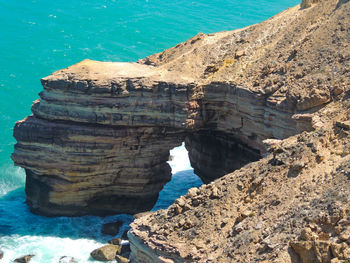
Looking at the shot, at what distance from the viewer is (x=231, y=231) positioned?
26719 millimetres

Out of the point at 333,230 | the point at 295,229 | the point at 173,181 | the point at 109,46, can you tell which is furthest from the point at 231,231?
the point at 109,46

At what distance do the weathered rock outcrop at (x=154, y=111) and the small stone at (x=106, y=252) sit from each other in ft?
19.7

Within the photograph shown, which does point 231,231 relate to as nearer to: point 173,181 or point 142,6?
point 173,181

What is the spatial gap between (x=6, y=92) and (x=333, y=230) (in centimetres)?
4971

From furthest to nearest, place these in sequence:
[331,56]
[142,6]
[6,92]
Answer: [142,6] → [6,92] → [331,56]

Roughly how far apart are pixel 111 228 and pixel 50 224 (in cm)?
510

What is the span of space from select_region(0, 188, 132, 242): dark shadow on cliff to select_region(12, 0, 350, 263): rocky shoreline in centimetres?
73

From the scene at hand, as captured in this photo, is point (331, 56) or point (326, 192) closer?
point (326, 192)

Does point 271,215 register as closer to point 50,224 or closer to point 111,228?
point 111,228

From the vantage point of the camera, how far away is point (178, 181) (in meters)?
52.6

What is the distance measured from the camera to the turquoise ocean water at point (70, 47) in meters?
43.5

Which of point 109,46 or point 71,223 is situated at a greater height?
point 109,46

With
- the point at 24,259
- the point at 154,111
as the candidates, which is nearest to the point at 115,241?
the point at 24,259

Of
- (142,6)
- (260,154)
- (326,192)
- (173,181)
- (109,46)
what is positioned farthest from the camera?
(142,6)
